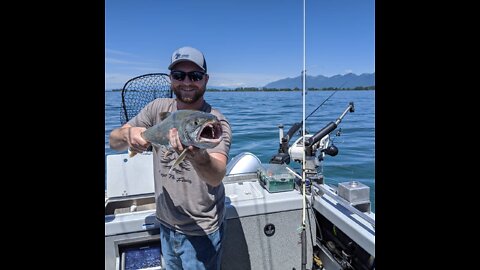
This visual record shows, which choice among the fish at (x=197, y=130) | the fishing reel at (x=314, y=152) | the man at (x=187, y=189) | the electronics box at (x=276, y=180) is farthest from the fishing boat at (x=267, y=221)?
the fish at (x=197, y=130)

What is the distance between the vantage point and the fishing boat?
264 cm

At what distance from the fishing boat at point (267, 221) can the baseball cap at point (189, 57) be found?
1340mm

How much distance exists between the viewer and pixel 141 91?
3.71 m

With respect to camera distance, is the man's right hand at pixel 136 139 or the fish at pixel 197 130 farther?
the man's right hand at pixel 136 139

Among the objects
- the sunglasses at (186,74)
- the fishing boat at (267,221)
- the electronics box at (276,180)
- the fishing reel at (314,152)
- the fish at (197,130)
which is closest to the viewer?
the fish at (197,130)

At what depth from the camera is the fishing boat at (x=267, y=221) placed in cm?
264

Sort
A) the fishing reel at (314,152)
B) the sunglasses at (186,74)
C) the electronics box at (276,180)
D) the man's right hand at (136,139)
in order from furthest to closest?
Result: 1. the fishing reel at (314,152)
2. the electronics box at (276,180)
3. the sunglasses at (186,74)
4. the man's right hand at (136,139)

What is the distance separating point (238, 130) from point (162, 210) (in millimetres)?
13277

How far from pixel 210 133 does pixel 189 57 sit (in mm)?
751

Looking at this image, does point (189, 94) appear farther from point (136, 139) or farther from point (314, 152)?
point (314, 152)

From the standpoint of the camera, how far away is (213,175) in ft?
6.13

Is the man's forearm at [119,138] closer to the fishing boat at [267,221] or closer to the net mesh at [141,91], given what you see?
the fishing boat at [267,221]

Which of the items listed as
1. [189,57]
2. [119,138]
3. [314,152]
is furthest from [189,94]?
[314,152]
